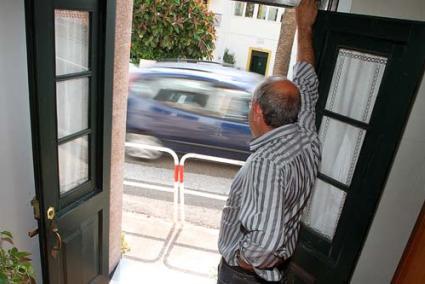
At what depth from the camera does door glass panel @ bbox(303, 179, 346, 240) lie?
79.3 inches

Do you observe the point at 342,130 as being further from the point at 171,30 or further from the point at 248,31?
the point at 248,31

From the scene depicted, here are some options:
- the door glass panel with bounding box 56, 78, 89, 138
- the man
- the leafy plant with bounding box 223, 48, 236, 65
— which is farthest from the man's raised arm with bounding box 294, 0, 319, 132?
the leafy plant with bounding box 223, 48, 236, 65

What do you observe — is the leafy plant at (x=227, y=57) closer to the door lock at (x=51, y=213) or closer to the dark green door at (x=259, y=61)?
the dark green door at (x=259, y=61)

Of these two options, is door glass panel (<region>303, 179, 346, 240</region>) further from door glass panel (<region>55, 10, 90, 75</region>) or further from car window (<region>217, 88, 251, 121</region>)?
car window (<region>217, 88, 251, 121</region>)

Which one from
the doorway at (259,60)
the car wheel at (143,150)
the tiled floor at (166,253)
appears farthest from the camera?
the doorway at (259,60)

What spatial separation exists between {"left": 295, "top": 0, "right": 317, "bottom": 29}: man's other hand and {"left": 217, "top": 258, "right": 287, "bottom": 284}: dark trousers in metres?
1.32

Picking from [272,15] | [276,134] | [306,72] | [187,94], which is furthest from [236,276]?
[272,15]

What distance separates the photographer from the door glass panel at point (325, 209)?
6.61ft

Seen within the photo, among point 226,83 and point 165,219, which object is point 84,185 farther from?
point 226,83

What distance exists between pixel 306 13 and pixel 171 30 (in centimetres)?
464

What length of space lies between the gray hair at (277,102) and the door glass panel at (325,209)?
628 mm

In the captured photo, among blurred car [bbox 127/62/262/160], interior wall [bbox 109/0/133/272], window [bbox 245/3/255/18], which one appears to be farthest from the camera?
window [bbox 245/3/255/18]

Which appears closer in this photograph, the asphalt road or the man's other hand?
the man's other hand

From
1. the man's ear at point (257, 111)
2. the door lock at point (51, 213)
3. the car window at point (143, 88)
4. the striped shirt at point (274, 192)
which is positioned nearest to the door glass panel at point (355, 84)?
the striped shirt at point (274, 192)
